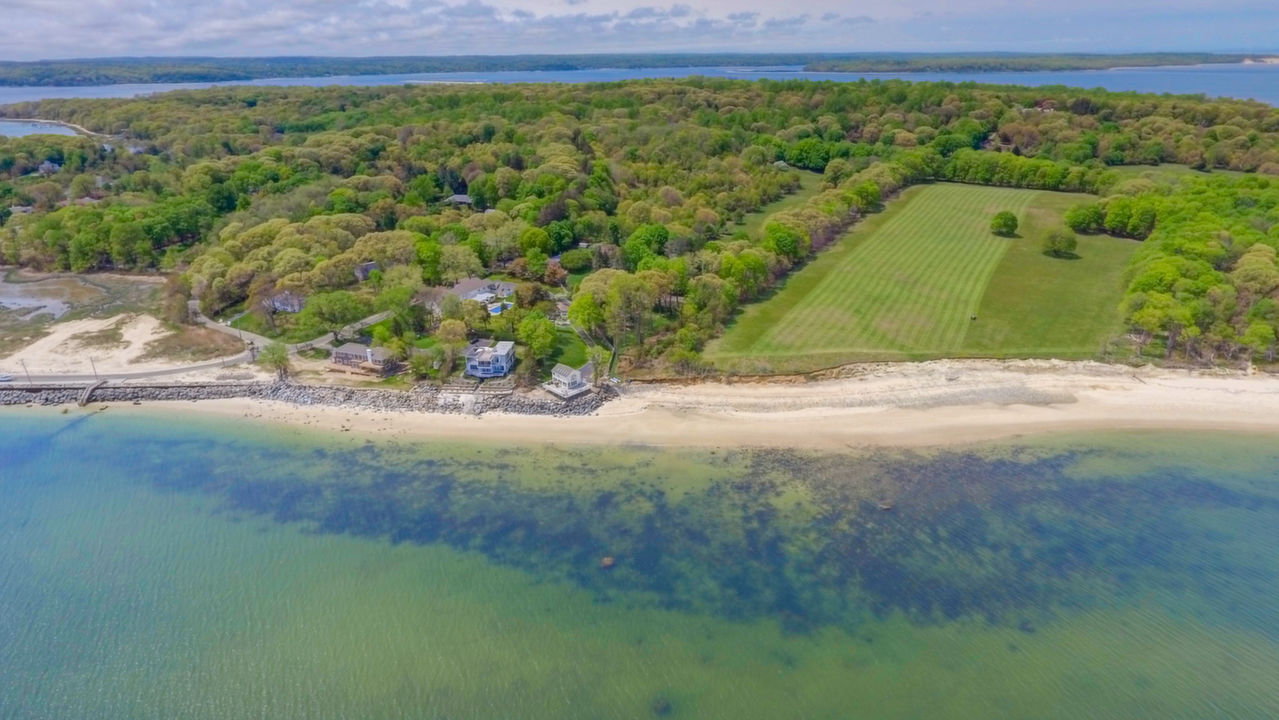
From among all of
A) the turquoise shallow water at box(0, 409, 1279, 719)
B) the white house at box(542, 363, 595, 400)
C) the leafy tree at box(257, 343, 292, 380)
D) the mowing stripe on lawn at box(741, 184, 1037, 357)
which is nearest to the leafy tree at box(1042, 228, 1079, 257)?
the mowing stripe on lawn at box(741, 184, 1037, 357)

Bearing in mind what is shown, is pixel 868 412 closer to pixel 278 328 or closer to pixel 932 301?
pixel 932 301

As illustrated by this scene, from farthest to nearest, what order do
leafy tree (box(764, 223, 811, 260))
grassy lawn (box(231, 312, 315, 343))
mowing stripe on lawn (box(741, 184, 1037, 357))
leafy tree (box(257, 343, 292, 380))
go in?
leafy tree (box(764, 223, 811, 260)) → grassy lawn (box(231, 312, 315, 343)) → mowing stripe on lawn (box(741, 184, 1037, 357)) → leafy tree (box(257, 343, 292, 380))

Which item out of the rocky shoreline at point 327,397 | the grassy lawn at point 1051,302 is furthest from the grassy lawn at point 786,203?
the rocky shoreline at point 327,397

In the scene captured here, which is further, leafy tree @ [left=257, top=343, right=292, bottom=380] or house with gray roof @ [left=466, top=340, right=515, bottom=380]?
leafy tree @ [left=257, top=343, right=292, bottom=380]

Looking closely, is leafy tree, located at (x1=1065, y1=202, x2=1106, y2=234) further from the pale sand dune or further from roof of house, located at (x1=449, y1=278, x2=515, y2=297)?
the pale sand dune

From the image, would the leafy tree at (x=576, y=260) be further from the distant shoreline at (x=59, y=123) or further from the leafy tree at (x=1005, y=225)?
the distant shoreline at (x=59, y=123)

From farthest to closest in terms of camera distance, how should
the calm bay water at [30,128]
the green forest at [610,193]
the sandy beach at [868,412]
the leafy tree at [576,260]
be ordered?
the calm bay water at [30,128] < the leafy tree at [576,260] < the green forest at [610,193] < the sandy beach at [868,412]

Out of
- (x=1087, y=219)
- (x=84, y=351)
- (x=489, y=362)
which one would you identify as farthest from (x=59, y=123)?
(x=1087, y=219)
